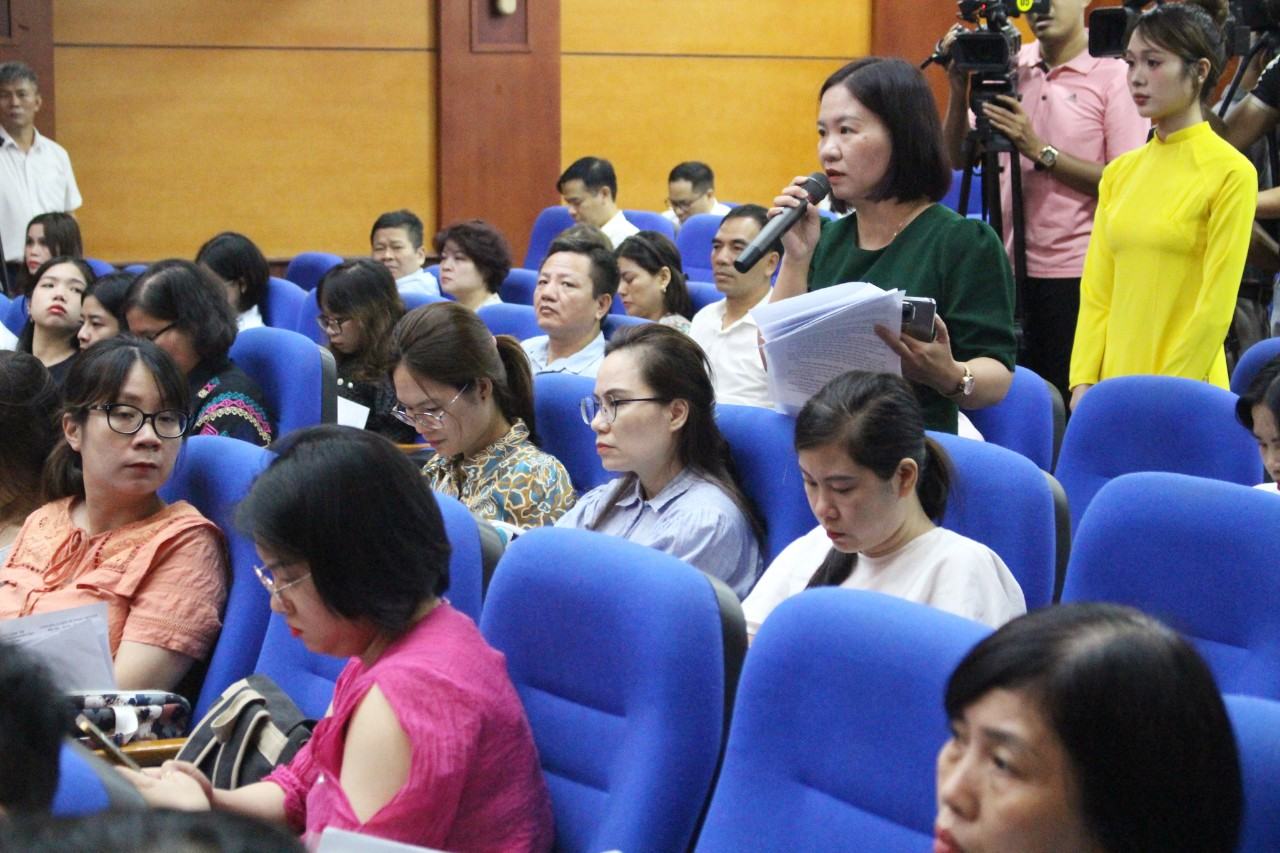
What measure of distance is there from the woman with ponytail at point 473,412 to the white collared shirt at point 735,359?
3.30 ft

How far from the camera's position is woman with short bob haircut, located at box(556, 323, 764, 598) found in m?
2.63

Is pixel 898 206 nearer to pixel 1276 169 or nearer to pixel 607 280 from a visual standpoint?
pixel 607 280

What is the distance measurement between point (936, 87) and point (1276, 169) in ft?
15.7

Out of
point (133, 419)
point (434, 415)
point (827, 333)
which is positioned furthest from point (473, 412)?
point (827, 333)

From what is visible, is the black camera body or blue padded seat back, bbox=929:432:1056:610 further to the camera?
the black camera body

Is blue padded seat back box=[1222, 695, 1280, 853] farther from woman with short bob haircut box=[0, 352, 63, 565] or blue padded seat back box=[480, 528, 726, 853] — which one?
woman with short bob haircut box=[0, 352, 63, 565]

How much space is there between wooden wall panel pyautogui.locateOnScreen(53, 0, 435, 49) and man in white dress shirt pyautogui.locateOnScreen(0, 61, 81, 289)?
666 millimetres

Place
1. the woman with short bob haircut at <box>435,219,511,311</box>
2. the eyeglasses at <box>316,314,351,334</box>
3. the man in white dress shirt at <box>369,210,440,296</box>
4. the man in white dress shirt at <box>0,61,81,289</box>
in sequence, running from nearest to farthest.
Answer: the eyeglasses at <box>316,314,351,334</box>
the woman with short bob haircut at <box>435,219,511,311</box>
the man in white dress shirt at <box>369,210,440,296</box>
the man in white dress shirt at <box>0,61,81,289</box>

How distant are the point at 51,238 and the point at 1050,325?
12.2ft

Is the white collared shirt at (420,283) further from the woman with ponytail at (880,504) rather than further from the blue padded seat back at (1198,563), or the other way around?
the blue padded seat back at (1198,563)

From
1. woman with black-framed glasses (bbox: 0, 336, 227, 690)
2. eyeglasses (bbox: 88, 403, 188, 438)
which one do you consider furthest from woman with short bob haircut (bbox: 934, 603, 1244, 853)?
eyeglasses (bbox: 88, 403, 188, 438)

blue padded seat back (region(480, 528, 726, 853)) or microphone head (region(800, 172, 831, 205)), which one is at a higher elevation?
microphone head (region(800, 172, 831, 205))

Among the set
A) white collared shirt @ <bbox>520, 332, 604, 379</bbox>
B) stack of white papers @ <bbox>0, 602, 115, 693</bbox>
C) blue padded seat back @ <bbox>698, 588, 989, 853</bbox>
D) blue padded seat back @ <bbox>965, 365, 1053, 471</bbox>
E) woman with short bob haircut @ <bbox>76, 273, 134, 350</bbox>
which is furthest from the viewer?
white collared shirt @ <bbox>520, 332, 604, 379</bbox>

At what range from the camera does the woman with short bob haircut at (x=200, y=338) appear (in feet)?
11.5
